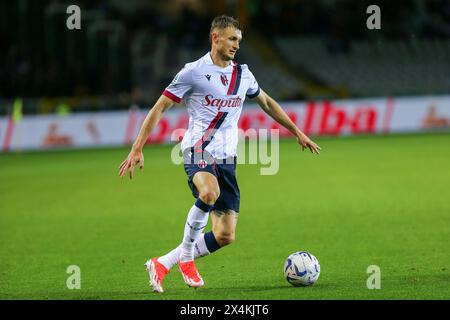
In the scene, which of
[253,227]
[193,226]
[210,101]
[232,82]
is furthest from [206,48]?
[193,226]

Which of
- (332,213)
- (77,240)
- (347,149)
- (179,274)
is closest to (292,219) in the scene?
(332,213)

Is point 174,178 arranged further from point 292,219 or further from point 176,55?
point 176,55

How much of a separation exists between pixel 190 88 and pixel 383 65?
24.5 m

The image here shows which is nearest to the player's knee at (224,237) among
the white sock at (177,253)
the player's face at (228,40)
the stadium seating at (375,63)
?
the white sock at (177,253)

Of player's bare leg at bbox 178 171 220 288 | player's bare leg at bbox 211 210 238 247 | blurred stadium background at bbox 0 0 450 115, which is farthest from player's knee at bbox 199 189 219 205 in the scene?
blurred stadium background at bbox 0 0 450 115

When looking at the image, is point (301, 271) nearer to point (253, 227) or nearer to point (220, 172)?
point (220, 172)

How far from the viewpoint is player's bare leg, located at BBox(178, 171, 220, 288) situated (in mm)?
7152

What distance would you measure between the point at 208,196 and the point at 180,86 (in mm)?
974

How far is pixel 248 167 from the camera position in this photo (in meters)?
19.9

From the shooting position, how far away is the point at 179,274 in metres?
8.21

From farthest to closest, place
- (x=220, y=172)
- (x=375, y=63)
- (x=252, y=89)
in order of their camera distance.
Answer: (x=375, y=63)
(x=252, y=89)
(x=220, y=172)

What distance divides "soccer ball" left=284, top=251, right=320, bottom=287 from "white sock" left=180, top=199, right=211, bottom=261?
32.1 inches
